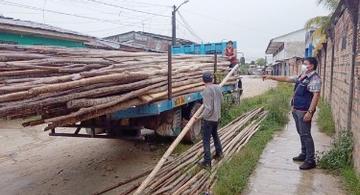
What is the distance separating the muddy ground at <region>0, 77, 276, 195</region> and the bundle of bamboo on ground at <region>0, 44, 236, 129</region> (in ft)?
5.34

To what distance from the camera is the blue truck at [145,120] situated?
585cm

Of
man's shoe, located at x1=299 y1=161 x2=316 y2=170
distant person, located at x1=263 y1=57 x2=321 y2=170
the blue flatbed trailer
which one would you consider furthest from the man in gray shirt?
man's shoe, located at x1=299 y1=161 x2=316 y2=170

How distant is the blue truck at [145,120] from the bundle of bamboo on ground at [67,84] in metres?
0.27

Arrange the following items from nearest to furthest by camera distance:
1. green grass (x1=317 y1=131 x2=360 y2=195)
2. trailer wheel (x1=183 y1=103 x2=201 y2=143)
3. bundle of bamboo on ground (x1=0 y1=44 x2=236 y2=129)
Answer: bundle of bamboo on ground (x1=0 y1=44 x2=236 y2=129) < green grass (x1=317 y1=131 x2=360 y2=195) < trailer wheel (x1=183 y1=103 x2=201 y2=143)

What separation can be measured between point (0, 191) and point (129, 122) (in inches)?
88.7

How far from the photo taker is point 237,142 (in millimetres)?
7418

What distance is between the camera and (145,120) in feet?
22.3

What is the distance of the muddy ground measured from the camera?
19.4 feet

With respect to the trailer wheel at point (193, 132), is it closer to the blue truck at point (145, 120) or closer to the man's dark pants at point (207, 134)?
the blue truck at point (145, 120)

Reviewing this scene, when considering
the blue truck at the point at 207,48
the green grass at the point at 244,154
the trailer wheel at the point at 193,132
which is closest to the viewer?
the green grass at the point at 244,154

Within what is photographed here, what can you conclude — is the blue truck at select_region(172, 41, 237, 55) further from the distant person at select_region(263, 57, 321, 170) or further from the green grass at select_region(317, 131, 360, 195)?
the green grass at select_region(317, 131, 360, 195)

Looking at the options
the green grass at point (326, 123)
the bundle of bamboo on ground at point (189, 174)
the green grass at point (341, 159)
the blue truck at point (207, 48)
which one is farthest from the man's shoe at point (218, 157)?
the blue truck at point (207, 48)

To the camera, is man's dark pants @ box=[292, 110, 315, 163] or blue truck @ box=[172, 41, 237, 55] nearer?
man's dark pants @ box=[292, 110, 315, 163]

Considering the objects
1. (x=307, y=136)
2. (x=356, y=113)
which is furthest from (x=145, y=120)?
(x=356, y=113)
